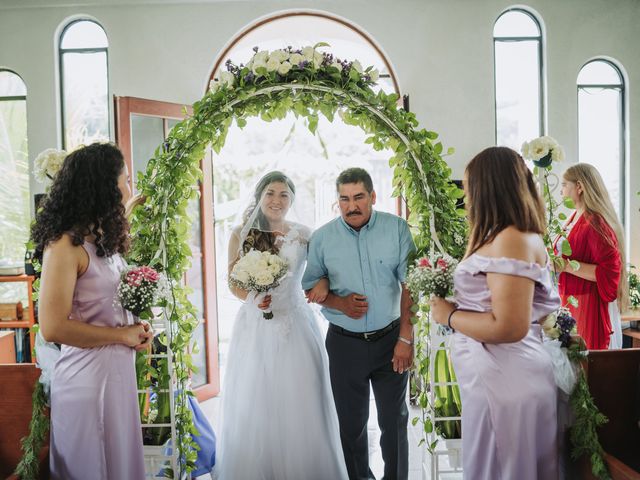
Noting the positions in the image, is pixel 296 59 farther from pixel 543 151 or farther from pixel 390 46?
pixel 390 46

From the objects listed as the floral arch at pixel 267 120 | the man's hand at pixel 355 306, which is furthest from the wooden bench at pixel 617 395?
the man's hand at pixel 355 306

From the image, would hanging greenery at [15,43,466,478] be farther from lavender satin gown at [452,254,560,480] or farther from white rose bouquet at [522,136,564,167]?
lavender satin gown at [452,254,560,480]

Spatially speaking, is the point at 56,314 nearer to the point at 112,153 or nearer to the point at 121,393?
the point at 121,393

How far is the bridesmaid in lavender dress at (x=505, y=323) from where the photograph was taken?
1.85 metres

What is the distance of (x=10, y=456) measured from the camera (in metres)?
2.39

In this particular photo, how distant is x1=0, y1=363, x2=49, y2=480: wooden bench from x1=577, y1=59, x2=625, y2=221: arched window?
17.3ft

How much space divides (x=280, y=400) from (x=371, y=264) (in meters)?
0.97

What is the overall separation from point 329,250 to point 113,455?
1.53 meters

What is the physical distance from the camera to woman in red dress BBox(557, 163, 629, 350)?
11.4ft

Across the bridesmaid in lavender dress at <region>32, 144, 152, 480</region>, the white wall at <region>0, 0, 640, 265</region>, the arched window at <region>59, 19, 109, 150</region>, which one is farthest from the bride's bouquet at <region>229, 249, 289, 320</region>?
the arched window at <region>59, 19, 109, 150</region>

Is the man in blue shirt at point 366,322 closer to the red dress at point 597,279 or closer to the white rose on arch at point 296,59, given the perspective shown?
the white rose on arch at point 296,59

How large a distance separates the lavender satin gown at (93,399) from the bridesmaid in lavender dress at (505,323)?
1445mm

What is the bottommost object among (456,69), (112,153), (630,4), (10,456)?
(10,456)

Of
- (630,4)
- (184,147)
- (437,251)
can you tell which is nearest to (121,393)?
(184,147)
